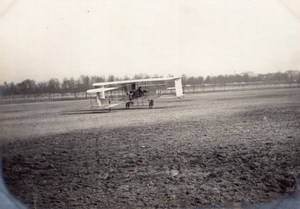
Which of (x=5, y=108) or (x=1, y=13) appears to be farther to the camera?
(x=5, y=108)

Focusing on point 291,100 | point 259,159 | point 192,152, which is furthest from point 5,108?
point 291,100

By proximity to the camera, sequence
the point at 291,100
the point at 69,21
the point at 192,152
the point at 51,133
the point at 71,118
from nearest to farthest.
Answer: the point at 69,21 < the point at 192,152 < the point at 51,133 < the point at 291,100 < the point at 71,118

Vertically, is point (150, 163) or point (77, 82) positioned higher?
point (77, 82)

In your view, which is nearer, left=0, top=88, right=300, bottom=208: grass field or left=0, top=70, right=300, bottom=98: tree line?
left=0, top=88, right=300, bottom=208: grass field

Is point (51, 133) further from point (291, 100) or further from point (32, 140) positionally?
point (291, 100)

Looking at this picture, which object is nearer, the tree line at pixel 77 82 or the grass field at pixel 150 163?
the grass field at pixel 150 163

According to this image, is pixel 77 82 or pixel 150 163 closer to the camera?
pixel 150 163

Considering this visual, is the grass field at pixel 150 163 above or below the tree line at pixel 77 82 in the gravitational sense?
below

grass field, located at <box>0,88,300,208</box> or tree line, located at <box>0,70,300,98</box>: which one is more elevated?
tree line, located at <box>0,70,300,98</box>
